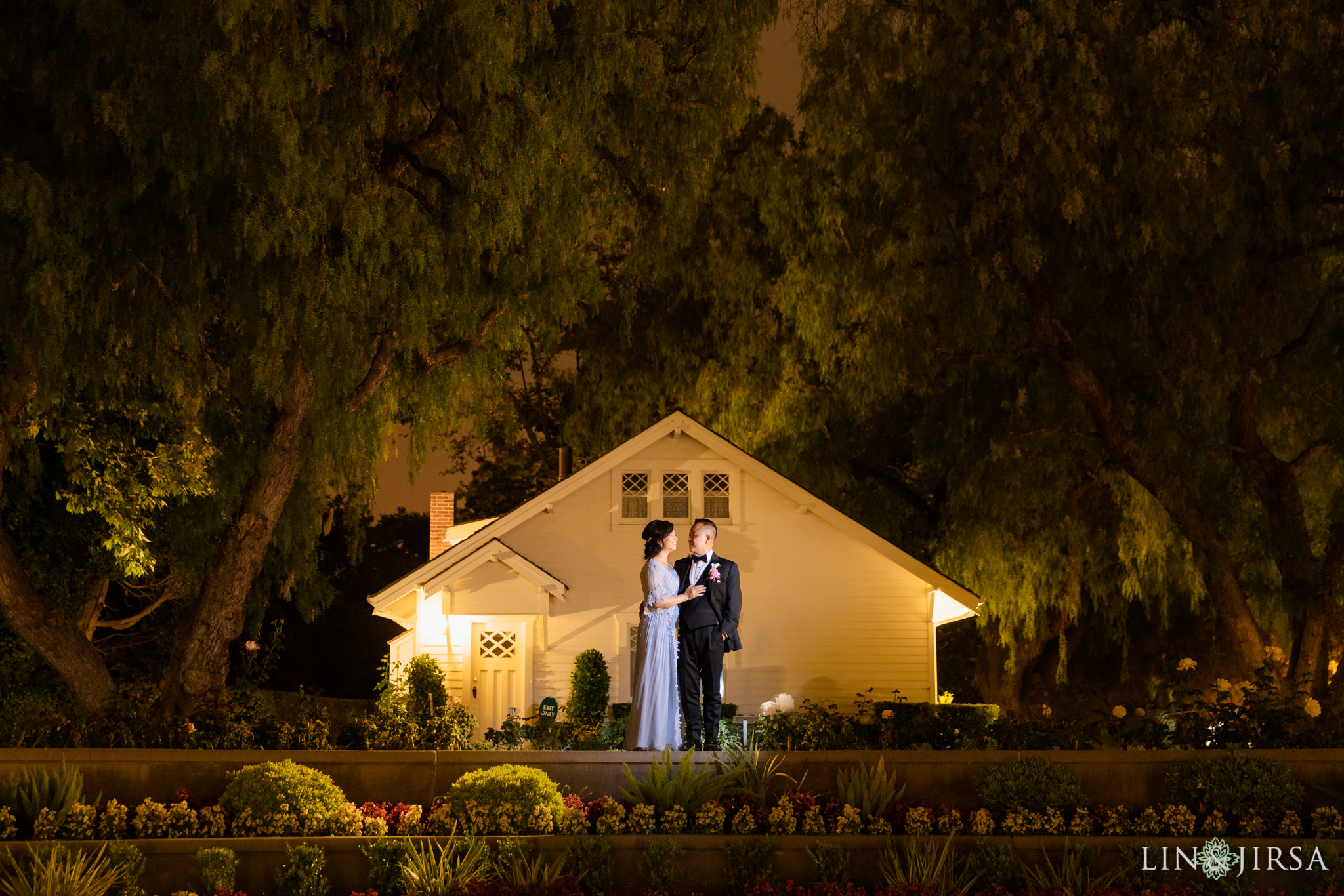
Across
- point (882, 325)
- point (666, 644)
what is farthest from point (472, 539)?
point (666, 644)

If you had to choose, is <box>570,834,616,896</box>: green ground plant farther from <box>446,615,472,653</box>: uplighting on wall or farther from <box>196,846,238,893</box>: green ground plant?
<box>446,615,472,653</box>: uplighting on wall

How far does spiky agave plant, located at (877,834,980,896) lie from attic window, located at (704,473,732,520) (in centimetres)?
1081

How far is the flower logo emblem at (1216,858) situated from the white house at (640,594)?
33.6 ft

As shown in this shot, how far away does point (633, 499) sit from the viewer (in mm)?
20641

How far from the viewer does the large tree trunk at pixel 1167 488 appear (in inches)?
744

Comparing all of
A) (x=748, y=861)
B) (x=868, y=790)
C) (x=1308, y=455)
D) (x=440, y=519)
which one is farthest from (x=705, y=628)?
(x=440, y=519)

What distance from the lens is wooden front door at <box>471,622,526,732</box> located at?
2017 cm

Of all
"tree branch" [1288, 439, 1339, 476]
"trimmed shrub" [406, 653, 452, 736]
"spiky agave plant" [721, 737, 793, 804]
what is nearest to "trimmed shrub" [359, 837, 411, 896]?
"spiky agave plant" [721, 737, 793, 804]

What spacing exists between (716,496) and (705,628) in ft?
30.6

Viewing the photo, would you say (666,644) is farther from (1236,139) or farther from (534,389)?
(534,389)

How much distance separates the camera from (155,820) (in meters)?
10.3

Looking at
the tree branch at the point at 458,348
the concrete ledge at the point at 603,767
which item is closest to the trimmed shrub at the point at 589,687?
the tree branch at the point at 458,348

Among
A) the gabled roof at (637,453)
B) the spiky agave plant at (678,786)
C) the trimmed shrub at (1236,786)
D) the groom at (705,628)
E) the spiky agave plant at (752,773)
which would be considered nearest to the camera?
the spiky agave plant at (678,786)

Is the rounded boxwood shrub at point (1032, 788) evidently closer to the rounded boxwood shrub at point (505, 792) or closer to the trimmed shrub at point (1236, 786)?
the trimmed shrub at point (1236, 786)
